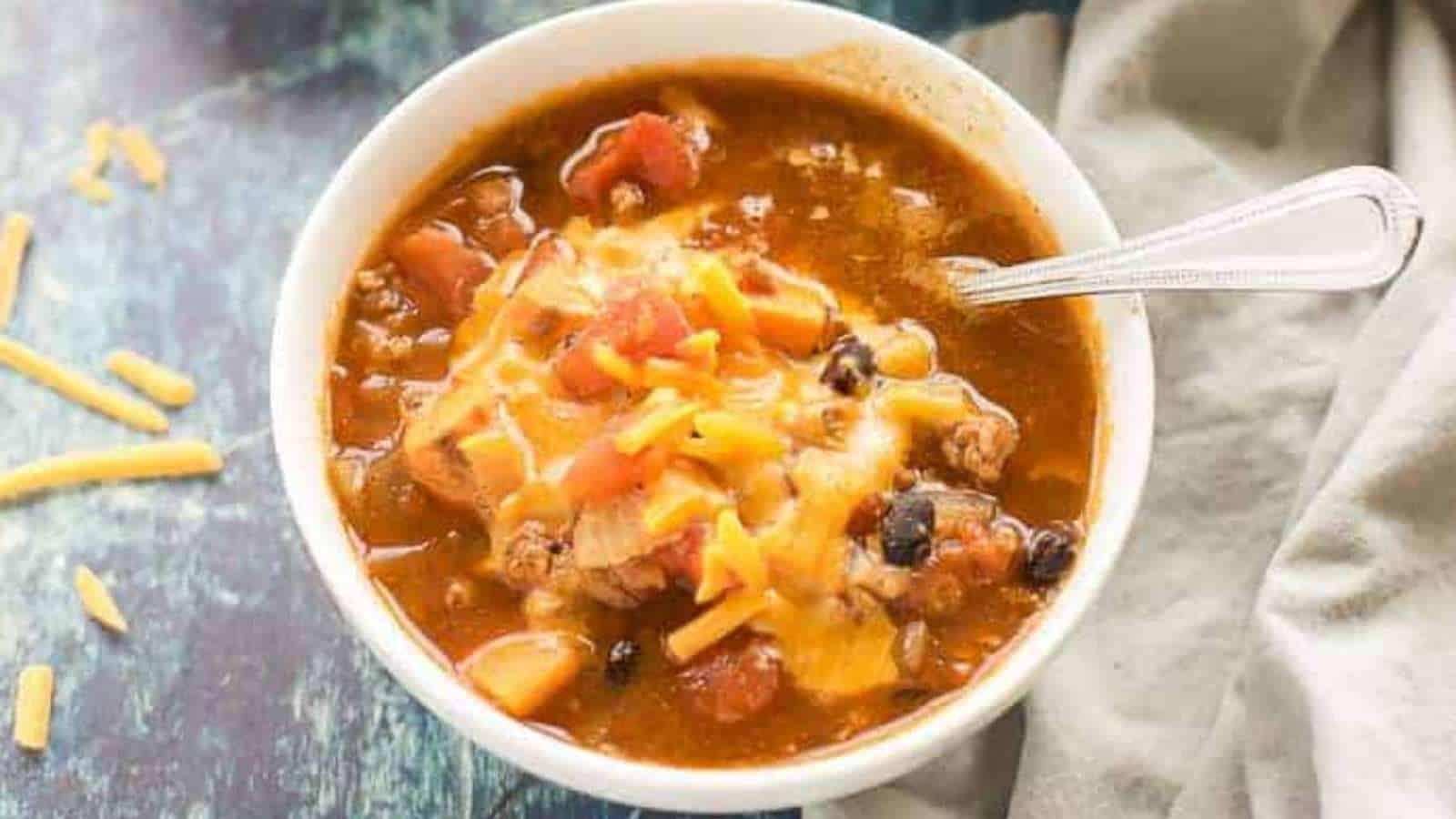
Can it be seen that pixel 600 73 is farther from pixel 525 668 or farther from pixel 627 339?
pixel 525 668

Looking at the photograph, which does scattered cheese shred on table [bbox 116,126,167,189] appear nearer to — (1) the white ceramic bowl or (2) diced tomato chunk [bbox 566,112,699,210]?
(1) the white ceramic bowl

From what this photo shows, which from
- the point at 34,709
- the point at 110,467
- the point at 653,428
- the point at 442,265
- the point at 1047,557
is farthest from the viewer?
the point at 110,467

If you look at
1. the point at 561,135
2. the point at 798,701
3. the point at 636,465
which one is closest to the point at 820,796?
the point at 798,701

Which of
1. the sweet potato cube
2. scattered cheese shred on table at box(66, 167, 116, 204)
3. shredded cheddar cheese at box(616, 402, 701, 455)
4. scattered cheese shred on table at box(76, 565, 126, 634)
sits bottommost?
scattered cheese shred on table at box(76, 565, 126, 634)

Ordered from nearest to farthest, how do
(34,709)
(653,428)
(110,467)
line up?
(653,428) < (34,709) < (110,467)

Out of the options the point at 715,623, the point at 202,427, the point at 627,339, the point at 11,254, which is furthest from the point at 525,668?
the point at 11,254

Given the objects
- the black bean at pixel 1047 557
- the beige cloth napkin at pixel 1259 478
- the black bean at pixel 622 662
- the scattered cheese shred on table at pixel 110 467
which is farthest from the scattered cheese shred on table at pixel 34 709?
the black bean at pixel 1047 557

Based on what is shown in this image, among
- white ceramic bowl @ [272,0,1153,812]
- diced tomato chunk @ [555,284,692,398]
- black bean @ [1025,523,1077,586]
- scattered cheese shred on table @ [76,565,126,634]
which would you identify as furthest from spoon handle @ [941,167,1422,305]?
scattered cheese shred on table @ [76,565,126,634]
